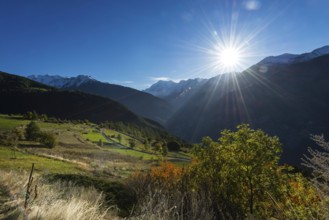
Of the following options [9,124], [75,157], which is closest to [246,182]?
[75,157]

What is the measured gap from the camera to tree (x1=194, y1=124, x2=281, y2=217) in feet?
33.0

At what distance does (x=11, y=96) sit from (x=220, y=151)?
214m

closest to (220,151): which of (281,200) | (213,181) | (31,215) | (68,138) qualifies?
(213,181)

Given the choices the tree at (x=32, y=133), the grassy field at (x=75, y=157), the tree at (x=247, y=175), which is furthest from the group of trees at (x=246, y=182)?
the tree at (x=32, y=133)

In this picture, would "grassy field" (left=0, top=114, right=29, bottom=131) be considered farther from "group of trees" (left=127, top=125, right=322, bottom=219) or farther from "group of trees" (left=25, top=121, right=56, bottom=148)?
"group of trees" (left=127, top=125, right=322, bottom=219)

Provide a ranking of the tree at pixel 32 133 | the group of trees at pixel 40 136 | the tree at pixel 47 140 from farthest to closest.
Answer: the tree at pixel 32 133
the group of trees at pixel 40 136
the tree at pixel 47 140

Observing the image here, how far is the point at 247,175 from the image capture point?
1016 cm

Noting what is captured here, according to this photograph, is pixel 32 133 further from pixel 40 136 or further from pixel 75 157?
pixel 75 157

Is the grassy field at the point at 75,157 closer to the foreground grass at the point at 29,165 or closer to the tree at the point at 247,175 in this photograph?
the foreground grass at the point at 29,165

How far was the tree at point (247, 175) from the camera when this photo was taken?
33.0ft

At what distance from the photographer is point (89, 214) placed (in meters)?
5.66

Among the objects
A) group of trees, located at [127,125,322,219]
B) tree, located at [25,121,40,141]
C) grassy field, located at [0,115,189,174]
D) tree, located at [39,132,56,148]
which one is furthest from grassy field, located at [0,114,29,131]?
group of trees, located at [127,125,322,219]

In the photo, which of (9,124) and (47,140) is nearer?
(47,140)

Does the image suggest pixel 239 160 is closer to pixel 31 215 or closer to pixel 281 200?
pixel 281 200
